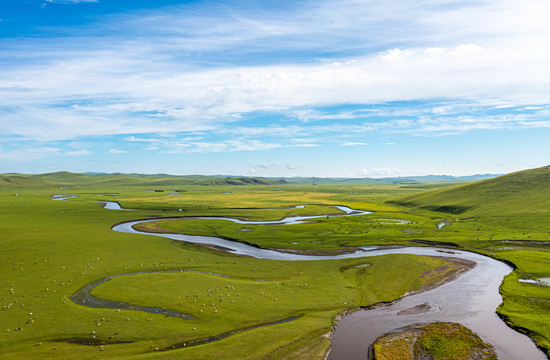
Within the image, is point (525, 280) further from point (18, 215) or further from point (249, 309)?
point (18, 215)

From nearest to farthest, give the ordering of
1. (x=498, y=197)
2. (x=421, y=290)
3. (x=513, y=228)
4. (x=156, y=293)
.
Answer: (x=156, y=293) → (x=421, y=290) → (x=513, y=228) → (x=498, y=197)

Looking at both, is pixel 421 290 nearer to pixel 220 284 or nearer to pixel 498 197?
pixel 220 284

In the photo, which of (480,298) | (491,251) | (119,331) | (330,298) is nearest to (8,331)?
→ (119,331)

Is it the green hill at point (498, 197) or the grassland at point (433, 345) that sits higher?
the green hill at point (498, 197)

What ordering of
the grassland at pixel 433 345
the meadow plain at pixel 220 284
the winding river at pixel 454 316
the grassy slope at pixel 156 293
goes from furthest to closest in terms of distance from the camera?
the meadow plain at pixel 220 284, the winding river at pixel 454 316, the grassy slope at pixel 156 293, the grassland at pixel 433 345

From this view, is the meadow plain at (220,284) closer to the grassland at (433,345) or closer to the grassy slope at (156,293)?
the grassy slope at (156,293)

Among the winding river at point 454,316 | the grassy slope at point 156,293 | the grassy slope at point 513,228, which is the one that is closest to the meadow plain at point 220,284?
the grassy slope at point 156,293

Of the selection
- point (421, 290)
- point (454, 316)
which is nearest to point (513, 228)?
point (421, 290)
